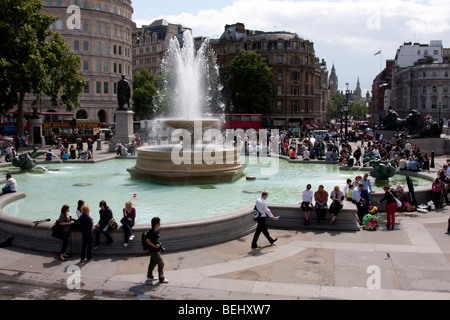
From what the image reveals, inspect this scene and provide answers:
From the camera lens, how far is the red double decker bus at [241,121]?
185ft

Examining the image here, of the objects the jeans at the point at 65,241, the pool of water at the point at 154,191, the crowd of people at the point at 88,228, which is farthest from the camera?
the pool of water at the point at 154,191

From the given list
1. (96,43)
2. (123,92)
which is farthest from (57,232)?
(96,43)

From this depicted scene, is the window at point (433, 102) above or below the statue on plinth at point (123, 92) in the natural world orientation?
above

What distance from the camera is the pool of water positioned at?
1396 centimetres

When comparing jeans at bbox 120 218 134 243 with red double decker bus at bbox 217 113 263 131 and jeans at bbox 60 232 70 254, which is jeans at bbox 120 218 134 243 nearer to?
jeans at bbox 60 232 70 254

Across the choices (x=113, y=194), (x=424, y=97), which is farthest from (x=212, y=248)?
(x=424, y=97)

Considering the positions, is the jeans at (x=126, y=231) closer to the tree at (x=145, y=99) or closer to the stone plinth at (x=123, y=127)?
the stone plinth at (x=123, y=127)

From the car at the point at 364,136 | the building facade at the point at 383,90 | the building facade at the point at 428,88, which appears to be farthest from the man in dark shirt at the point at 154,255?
the building facade at the point at 383,90

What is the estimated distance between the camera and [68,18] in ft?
203

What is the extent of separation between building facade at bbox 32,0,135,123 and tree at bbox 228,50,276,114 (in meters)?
18.8

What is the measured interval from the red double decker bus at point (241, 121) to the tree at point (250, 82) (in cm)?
1710

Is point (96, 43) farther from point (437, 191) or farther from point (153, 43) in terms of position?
point (437, 191)

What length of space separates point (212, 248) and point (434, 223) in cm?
720

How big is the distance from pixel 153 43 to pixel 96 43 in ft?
143
